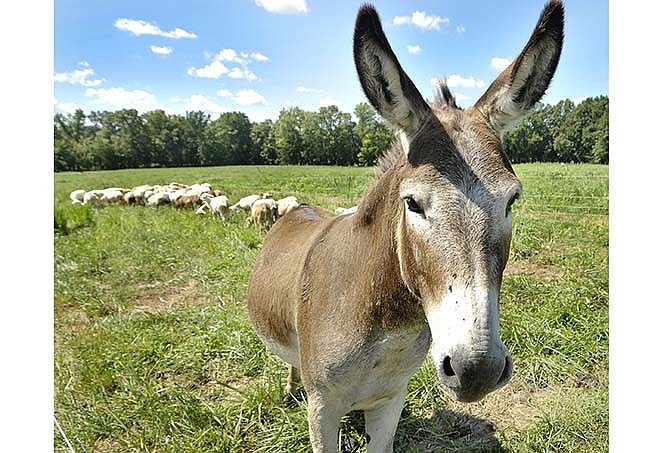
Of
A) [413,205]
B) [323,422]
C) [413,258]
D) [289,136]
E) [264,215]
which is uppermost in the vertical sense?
[289,136]

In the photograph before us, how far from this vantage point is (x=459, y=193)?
147cm

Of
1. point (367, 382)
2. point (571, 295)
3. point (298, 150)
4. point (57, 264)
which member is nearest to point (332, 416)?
point (367, 382)

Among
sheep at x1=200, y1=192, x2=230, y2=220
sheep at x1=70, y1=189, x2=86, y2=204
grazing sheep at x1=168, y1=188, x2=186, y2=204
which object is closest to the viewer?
sheep at x1=200, y1=192, x2=230, y2=220

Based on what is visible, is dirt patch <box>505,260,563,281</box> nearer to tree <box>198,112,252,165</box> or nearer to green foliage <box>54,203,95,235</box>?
green foliage <box>54,203,95,235</box>

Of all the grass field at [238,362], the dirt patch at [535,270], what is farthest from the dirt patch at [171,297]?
the dirt patch at [535,270]

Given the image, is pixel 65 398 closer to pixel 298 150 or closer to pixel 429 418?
pixel 429 418

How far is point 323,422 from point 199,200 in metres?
14.3

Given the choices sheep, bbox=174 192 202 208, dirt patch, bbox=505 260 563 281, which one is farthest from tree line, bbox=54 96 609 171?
sheep, bbox=174 192 202 208

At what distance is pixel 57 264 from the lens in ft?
26.6

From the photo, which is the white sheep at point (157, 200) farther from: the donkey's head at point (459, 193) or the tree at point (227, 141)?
the donkey's head at point (459, 193)

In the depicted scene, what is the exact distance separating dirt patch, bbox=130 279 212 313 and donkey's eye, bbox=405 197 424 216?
5.33 m

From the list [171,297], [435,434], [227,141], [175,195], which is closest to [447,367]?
[435,434]

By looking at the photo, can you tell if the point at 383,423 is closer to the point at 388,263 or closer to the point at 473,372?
the point at 388,263

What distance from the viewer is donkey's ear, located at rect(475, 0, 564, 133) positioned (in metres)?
1.65
